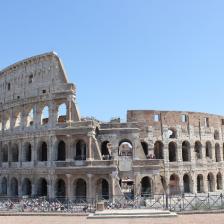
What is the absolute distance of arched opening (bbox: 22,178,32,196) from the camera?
109ft

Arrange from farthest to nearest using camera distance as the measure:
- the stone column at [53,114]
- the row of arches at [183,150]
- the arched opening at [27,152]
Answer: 1. the row of arches at [183,150]
2. the arched opening at [27,152]
3. the stone column at [53,114]

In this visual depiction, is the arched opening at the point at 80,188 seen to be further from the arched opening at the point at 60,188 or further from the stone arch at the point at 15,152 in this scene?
the stone arch at the point at 15,152

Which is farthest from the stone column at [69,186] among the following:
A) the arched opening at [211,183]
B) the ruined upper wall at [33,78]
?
the arched opening at [211,183]

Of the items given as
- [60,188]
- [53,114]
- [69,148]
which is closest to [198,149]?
[69,148]

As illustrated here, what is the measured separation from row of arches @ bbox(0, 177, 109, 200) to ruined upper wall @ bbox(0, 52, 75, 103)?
334 inches

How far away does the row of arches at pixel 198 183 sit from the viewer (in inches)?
1387

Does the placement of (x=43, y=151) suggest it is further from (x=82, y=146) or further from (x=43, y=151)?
(x=82, y=146)

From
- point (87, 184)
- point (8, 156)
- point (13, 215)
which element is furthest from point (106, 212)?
point (8, 156)

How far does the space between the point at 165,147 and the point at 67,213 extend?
15974 millimetres

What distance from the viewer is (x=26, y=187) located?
33719 millimetres

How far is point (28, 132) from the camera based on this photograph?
109 ft

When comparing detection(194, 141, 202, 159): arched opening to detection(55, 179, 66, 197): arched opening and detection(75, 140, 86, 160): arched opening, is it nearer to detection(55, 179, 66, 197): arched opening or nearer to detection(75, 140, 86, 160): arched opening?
detection(75, 140, 86, 160): arched opening

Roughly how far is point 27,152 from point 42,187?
3.89 m

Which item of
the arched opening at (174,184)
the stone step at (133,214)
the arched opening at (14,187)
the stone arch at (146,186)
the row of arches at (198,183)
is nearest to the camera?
the stone step at (133,214)
